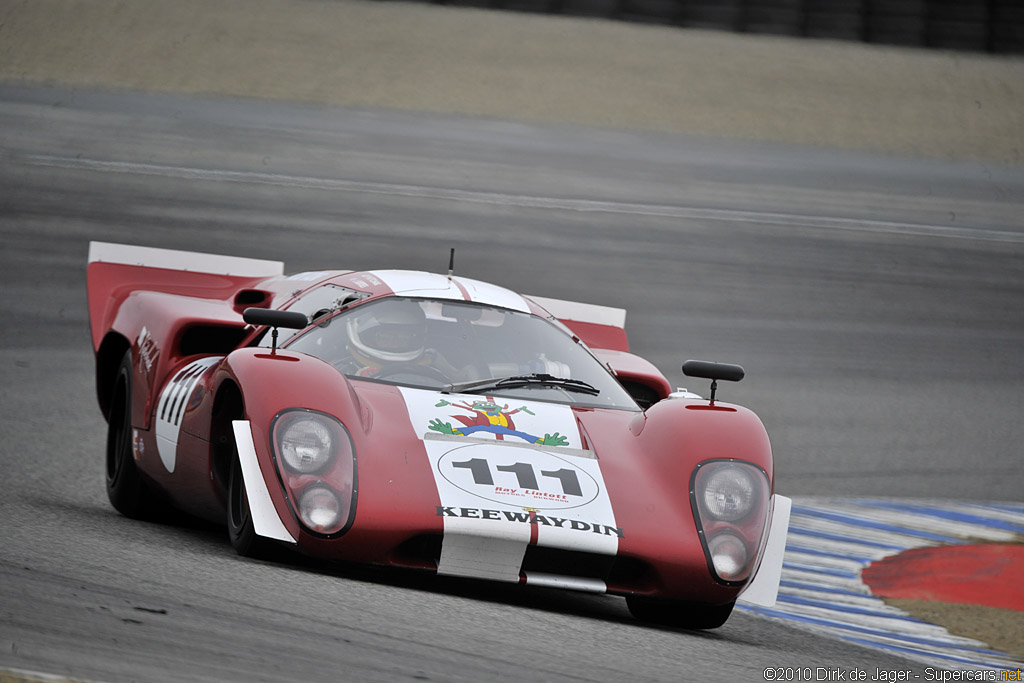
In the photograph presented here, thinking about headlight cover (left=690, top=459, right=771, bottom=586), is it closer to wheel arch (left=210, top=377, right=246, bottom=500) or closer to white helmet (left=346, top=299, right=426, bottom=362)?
white helmet (left=346, top=299, right=426, bottom=362)

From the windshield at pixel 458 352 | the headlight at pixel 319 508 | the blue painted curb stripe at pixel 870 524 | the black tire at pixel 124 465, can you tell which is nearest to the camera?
the headlight at pixel 319 508

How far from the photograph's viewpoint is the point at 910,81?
73.0ft

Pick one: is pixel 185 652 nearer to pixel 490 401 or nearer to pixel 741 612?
pixel 490 401

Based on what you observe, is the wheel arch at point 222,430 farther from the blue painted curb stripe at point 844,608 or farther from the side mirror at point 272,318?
the blue painted curb stripe at point 844,608

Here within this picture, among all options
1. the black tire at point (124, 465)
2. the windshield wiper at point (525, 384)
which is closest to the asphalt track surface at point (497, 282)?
the black tire at point (124, 465)

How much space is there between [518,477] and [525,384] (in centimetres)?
77

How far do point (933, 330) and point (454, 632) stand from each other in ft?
31.6

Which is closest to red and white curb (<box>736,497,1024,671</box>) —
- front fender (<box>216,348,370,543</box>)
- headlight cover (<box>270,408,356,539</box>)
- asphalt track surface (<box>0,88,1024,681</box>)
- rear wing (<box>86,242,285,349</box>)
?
asphalt track surface (<box>0,88,1024,681</box>)

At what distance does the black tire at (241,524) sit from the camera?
3980 mm

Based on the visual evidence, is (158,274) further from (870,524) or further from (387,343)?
(870,524)

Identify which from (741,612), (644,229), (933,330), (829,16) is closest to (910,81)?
(829,16)

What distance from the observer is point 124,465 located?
5414 mm

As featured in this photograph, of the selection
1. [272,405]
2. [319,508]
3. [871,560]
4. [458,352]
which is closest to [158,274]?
[458,352]

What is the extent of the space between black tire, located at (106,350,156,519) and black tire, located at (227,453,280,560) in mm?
1160
